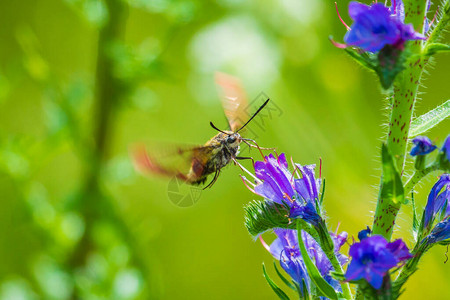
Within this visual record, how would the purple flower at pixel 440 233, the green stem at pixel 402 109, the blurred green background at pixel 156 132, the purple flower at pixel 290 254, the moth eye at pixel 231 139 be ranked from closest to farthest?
the green stem at pixel 402 109 < the purple flower at pixel 440 233 < the purple flower at pixel 290 254 < the moth eye at pixel 231 139 < the blurred green background at pixel 156 132

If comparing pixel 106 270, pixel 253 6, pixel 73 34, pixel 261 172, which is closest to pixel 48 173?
pixel 73 34

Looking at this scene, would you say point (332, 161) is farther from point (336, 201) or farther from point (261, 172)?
point (261, 172)

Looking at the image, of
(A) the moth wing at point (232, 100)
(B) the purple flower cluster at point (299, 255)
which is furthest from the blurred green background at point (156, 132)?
(B) the purple flower cluster at point (299, 255)

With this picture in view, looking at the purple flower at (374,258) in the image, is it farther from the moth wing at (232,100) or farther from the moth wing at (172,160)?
the moth wing at (232,100)

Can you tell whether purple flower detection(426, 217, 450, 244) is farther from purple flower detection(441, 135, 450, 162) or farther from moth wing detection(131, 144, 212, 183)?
moth wing detection(131, 144, 212, 183)

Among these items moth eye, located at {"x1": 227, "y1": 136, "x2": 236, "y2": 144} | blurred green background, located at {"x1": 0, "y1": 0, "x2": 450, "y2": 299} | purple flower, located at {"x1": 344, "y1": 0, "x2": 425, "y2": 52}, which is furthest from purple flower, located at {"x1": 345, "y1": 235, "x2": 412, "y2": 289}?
blurred green background, located at {"x1": 0, "y1": 0, "x2": 450, "y2": 299}
